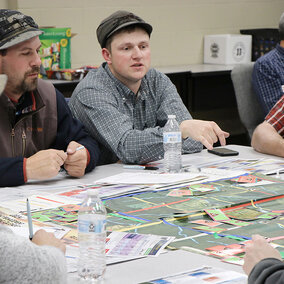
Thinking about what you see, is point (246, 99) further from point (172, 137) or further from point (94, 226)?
point (94, 226)

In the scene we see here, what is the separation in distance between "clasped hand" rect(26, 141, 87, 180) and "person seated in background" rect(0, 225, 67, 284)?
1.05 m

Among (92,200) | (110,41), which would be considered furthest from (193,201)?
(110,41)

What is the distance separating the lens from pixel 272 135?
2.76 m

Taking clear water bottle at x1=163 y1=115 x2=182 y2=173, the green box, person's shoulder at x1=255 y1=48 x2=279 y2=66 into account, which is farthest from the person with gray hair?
the green box

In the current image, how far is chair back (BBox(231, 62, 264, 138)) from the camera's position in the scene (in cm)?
376

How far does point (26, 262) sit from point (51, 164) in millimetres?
1170

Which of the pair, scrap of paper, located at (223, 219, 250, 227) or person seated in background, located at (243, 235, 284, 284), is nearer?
person seated in background, located at (243, 235, 284, 284)

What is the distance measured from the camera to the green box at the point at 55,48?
13.5 feet

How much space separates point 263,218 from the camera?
181cm

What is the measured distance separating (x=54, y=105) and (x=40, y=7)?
1990mm

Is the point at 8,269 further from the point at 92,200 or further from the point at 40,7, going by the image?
the point at 40,7

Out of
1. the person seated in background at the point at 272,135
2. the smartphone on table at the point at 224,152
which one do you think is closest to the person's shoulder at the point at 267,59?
the person seated in background at the point at 272,135

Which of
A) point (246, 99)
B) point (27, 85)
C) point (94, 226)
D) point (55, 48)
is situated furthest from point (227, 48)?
point (94, 226)

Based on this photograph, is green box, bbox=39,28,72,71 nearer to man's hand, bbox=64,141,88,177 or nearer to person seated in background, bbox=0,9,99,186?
person seated in background, bbox=0,9,99,186
